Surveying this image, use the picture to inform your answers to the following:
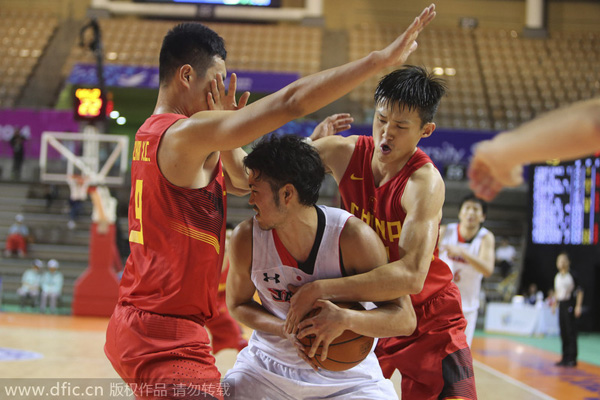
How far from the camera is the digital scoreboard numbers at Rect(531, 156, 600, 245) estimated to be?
11.5 meters

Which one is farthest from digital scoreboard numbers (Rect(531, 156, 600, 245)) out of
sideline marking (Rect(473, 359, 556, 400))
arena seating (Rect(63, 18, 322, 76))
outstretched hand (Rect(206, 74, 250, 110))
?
outstretched hand (Rect(206, 74, 250, 110))

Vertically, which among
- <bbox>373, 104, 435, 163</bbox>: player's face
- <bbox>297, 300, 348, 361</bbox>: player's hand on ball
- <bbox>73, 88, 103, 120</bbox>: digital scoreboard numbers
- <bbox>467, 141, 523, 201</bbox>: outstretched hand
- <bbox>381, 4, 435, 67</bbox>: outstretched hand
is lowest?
<bbox>297, 300, 348, 361</bbox>: player's hand on ball

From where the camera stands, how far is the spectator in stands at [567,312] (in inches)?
380

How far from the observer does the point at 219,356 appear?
8.40 m

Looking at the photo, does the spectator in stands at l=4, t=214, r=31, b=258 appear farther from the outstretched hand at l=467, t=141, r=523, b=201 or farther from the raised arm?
the outstretched hand at l=467, t=141, r=523, b=201

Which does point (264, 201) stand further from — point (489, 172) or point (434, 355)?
point (434, 355)

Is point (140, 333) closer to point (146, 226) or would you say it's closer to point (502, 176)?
point (146, 226)

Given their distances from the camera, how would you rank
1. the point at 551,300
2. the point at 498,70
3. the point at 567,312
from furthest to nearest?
the point at 498,70 < the point at 551,300 < the point at 567,312

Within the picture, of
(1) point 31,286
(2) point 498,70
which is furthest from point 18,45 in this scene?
(2) point 498,70

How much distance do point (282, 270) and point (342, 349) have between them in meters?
0.46

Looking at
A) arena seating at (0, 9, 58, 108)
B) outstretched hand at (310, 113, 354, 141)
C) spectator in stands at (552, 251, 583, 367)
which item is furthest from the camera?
arena seating at (0, 9, 58, 108)

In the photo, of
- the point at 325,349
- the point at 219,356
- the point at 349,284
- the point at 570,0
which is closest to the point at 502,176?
the point at 349,284

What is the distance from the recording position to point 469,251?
22.7 ft

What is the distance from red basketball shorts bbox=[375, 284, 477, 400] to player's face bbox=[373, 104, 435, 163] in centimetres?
83
